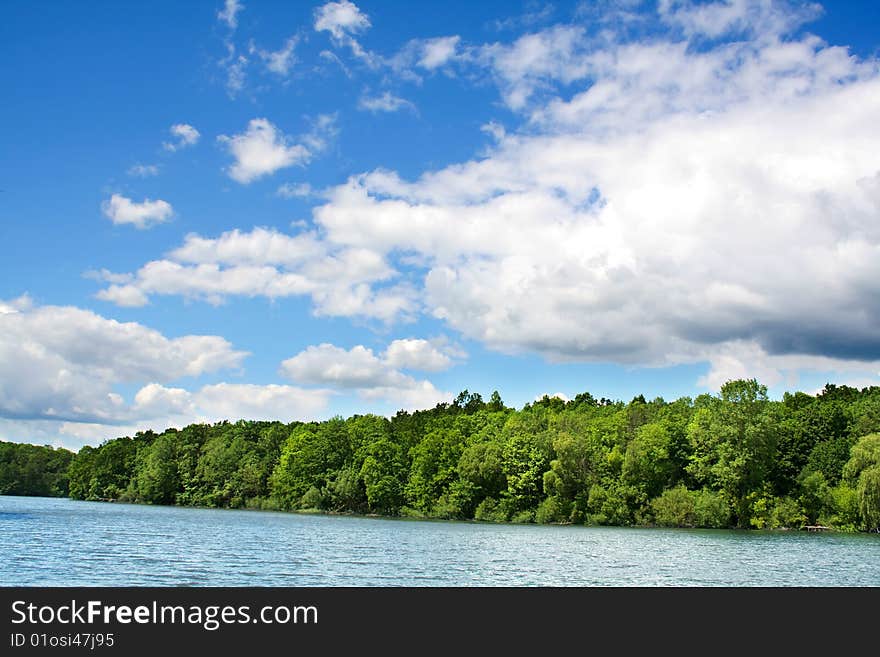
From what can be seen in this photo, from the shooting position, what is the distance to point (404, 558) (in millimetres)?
50844

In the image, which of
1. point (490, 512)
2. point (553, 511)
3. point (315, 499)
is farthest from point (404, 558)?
point (315, 499)

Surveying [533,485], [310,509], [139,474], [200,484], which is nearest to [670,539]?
[533,485]

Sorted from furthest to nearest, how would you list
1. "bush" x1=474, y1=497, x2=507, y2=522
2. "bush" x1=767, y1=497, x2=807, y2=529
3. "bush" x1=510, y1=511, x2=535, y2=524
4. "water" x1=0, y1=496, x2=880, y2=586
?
"bush" x1=474, y1=497, x2=507, y2=522 < "bush" x1=510, y1=511, x2=535, y2=524 < "bush" x1=767, y1=497, x2=807, y2=529 < "water" x1=0, y1=496, x2=880, y2=586

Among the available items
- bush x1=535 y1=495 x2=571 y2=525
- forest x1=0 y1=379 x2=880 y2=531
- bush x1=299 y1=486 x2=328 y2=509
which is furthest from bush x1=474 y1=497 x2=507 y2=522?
bush x1=299 y1=486 x2=328 y2=509

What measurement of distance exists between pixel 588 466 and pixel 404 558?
211 ft

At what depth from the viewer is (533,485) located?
112 meters

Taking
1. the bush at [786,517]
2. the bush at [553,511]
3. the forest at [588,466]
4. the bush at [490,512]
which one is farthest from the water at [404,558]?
the bush at [490,512]

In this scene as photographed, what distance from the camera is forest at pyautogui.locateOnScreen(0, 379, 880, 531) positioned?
97.3m

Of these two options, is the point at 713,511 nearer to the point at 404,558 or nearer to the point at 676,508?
the point at 676,508

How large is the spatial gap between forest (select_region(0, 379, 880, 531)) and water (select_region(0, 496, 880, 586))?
19.9 meters

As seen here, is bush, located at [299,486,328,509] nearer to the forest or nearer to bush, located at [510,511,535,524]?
the forest

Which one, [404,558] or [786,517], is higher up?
[404,558]

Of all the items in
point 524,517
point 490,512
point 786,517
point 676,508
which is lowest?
point 524,517
